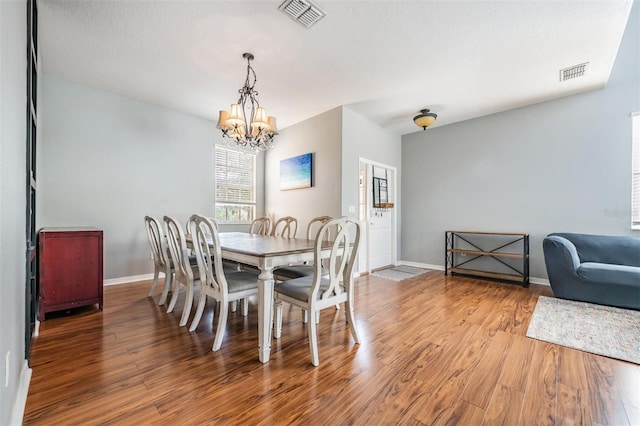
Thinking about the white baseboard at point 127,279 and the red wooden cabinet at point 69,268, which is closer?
the red wooden cabinet at point 69,268

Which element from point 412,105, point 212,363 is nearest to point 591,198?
point 412,105

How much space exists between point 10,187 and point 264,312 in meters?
1.39

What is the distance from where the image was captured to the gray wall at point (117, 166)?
11.0ft

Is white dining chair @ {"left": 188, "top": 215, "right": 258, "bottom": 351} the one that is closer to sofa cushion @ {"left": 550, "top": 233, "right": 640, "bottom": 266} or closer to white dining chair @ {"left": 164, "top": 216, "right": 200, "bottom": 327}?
white dining chair @ {"left": 164, "top": 216, "right": 200, "bottom": 327}

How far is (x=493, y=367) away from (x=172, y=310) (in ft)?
9.24

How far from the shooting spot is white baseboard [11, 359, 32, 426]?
123 cm

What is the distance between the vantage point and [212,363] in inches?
71.7

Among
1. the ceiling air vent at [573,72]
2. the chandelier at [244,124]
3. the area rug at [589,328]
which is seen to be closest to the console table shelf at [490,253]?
the area rug at [589,328]

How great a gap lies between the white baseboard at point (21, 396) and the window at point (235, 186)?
3295mm

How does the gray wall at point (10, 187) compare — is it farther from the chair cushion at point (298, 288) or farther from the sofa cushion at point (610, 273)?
the sofa cushion at point (610, 273)

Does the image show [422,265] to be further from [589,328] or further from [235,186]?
[235,186]

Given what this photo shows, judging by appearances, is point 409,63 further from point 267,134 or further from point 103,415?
point 103,415

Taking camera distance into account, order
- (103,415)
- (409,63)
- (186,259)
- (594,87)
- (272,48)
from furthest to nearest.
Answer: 1. (594,87)
2. (409,63)
3. (272,48)
4. (186,259)
5. (103,415)

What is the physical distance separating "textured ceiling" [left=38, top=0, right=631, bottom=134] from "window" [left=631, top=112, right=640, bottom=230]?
2.22 ft
